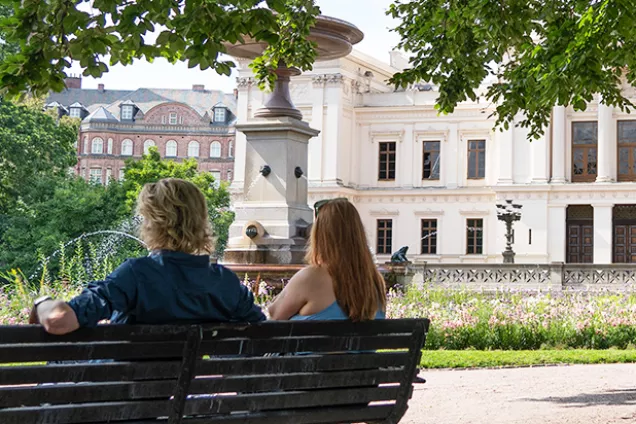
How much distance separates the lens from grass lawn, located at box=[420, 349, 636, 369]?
472 inches

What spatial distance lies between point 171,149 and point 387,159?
3785cm

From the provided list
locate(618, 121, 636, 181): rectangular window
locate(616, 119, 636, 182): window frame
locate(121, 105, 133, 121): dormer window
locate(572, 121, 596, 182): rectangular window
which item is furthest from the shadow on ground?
locate(121, 105, 133, 121): dormer window

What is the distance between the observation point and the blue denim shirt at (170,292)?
13.0 feet

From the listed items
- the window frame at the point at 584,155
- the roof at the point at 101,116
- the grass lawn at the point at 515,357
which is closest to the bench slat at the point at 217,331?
the grass lawn at the point at 515,357

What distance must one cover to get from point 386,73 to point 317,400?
56.7m

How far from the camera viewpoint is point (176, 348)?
3969 mm

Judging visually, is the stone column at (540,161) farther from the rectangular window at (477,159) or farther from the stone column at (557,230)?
the rectangular window at (477,159)

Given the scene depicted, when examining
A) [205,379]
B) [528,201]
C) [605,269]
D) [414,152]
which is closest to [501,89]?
[205,379]

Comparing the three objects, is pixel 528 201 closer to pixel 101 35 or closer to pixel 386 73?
pixel 386 73

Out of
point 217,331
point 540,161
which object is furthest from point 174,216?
point 540,161

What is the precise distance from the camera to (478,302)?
1511 cm

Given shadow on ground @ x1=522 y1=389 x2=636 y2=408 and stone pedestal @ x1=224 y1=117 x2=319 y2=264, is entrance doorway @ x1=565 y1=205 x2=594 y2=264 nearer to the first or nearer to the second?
stone pedestal @ x1=224 y1=117 x2=319 y2=264

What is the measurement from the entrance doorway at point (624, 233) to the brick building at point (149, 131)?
44681 mm

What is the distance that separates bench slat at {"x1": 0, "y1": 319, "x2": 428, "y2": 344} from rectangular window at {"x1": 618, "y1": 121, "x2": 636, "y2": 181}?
49.4 m
